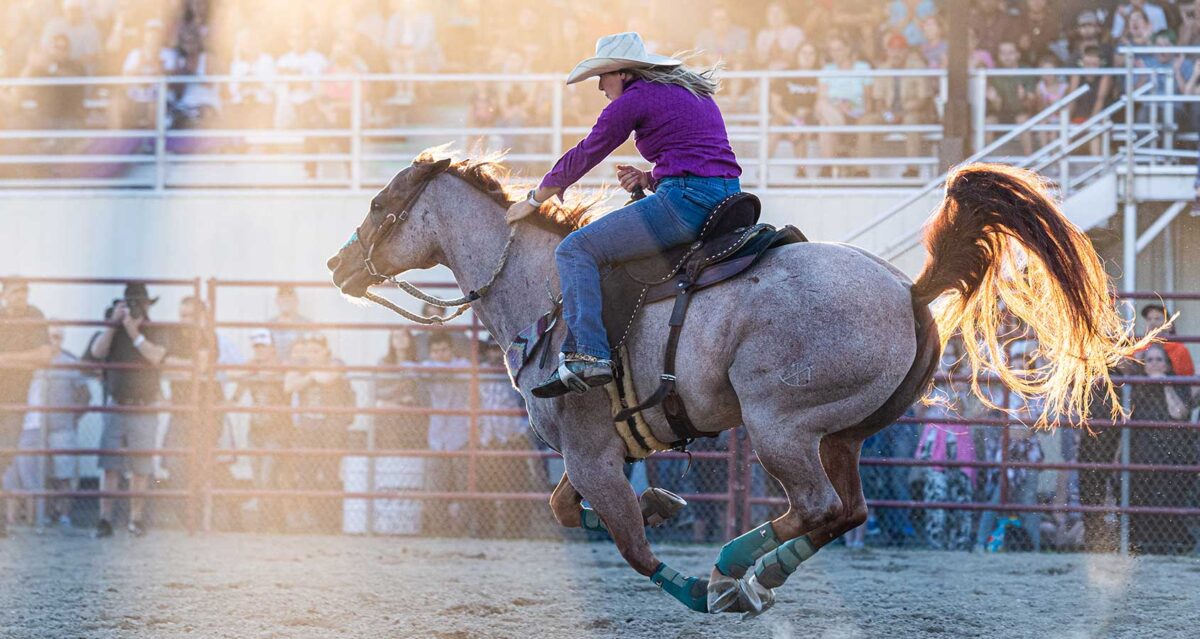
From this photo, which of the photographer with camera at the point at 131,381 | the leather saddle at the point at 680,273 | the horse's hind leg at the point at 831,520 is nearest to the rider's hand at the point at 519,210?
the leather saddle at the point at 680,273

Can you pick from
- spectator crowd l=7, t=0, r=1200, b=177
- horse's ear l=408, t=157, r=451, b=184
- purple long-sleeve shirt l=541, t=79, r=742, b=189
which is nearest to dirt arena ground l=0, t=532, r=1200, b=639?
horse's ear l=408, t=157, r=451, b=184

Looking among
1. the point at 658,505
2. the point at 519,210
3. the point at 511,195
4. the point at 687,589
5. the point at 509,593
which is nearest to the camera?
the point at 687,589

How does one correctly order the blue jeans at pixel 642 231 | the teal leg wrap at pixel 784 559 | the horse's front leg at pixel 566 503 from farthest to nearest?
the horse's front leg at pixel 566 503
the blue jeans at pixel 642 231
the teal leg wrap at pixel 784 559

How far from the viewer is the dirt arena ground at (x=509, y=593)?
20.9 ft

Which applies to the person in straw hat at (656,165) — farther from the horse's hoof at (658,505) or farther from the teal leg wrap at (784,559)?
the teal leg wrap at (784,559)

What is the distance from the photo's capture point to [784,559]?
508 cm

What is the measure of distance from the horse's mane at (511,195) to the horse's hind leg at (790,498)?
117 centimetres

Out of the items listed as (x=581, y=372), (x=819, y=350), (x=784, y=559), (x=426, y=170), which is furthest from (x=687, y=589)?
(x=426, y=170)

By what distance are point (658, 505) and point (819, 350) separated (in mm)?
1058

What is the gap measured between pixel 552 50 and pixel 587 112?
96 centimetres

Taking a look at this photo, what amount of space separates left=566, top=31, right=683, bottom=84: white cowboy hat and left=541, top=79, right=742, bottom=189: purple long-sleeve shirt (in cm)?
8

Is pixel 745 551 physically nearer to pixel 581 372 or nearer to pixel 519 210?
pixel 581 372

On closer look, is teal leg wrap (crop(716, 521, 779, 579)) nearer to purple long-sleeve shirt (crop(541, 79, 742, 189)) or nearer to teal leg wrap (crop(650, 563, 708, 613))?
teal leg wrap (crop(650, 563, 708, 613))

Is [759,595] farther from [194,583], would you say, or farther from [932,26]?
[932,26]
